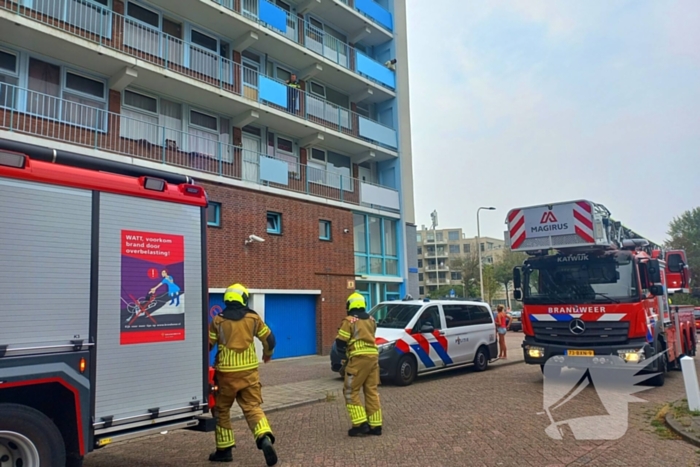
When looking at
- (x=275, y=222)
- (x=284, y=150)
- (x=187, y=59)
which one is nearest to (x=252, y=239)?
(x=275, y=222)

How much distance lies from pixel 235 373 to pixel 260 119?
14477 mm

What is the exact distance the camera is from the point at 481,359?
13.9m

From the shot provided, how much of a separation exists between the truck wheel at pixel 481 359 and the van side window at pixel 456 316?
34.7 inches

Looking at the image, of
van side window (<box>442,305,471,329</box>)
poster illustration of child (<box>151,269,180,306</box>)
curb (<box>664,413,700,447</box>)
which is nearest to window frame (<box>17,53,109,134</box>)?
van side window (<box>442,305,471,329</box>)

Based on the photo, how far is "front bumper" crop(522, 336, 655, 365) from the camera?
974 centimetres

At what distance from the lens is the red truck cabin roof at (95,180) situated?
Result: 4352 mm

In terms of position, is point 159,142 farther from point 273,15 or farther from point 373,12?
point 373,12

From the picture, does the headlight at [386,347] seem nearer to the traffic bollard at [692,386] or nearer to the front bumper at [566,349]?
the front bumper at [566,349]

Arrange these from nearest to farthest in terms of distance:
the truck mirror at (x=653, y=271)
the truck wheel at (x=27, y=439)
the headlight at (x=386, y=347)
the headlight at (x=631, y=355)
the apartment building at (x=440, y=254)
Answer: the truck wheel at (x=27, y=439) < the headlight at (x=631, y=355) < the truck mirror at (x=653, y=271) < the headlight at (x=386, y=347) < the apartment building at (x=440, y=254)

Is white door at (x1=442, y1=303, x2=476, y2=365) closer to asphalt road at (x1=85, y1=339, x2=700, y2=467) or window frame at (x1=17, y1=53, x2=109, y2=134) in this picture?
asphalt road at (x1=85, y1=339, x2=700, y2=467)

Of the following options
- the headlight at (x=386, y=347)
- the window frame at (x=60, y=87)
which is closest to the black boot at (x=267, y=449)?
the headlight at (x=386, y=347)

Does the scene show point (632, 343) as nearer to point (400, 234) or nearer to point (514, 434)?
point (514, 434)

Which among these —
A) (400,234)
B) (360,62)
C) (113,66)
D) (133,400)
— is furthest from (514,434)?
(360,62)

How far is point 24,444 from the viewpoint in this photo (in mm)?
4098
